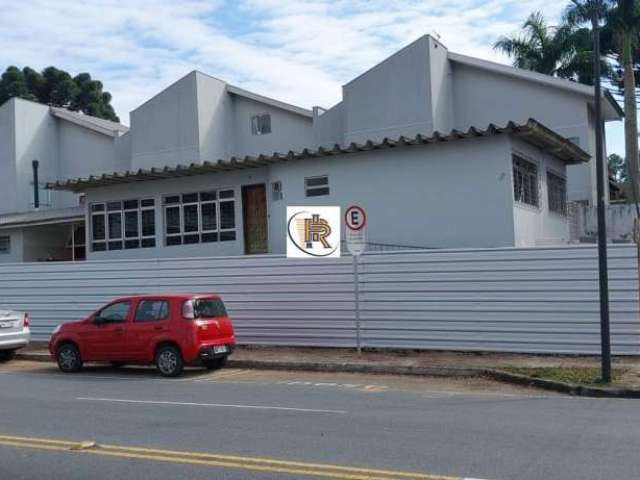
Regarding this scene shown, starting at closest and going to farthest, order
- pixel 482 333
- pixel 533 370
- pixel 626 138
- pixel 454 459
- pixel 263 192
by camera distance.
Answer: pixel 454 459, pixel 533 370, pixel 482 333, pixel 263 192, pixel 626 138

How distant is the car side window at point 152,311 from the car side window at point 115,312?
31 centimetres

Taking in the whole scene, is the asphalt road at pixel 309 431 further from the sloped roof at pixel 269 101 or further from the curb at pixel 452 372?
the sloped roof at pixel 269 101

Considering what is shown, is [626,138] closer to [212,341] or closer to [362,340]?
[362,340]

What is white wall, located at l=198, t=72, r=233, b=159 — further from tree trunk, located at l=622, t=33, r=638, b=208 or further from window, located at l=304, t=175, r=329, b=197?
tree trunk, located at l=622, t=33, r=638, b=208

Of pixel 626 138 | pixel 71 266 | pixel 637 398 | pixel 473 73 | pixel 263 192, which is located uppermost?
pixel 473 73

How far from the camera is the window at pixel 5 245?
3294 centimetres

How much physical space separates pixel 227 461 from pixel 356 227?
8791 mm

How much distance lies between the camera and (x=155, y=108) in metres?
40.1

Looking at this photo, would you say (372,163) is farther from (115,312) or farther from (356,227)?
(115,312)

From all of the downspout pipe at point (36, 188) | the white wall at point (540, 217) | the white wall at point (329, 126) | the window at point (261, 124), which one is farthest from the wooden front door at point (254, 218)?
the downspout pipe at point (36, 188)

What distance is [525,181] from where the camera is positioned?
2106cm

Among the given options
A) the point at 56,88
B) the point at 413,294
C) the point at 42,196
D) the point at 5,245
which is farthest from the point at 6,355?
the point at 56,88

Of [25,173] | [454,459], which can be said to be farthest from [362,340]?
[25,173]

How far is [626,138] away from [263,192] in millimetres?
15640
